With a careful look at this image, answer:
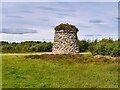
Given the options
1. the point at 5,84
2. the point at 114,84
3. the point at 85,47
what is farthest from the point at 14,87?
the point at 85,47

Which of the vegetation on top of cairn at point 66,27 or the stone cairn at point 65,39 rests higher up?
the vegetation on top of cairn at point 66,27

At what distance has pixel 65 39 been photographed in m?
56.0

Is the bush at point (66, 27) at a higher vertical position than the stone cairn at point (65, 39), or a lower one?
higher

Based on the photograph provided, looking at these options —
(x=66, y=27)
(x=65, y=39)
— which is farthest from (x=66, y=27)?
(x=65, y=39)

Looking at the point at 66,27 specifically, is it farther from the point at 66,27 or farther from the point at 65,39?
the point at 65,39

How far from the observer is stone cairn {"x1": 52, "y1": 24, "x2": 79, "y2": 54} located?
55562 millimetres

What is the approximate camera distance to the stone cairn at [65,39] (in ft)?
182

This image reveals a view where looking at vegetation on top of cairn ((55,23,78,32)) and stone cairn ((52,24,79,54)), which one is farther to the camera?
stone cairn ((52,24,79,54))

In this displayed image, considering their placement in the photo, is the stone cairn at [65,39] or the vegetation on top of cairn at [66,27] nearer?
the vegetation on top of cairn at [66,27]

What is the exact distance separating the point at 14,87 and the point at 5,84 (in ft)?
4.24

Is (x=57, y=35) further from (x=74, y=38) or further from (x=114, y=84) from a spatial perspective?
(x=114, y=84)

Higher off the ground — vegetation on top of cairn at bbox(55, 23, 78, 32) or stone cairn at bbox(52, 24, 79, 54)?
vegetation on top of cairn at bbox(55, 23, 78, 32)

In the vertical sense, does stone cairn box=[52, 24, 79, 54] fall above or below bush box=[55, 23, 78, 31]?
below

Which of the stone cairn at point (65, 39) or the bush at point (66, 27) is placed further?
the stone cairn at point (65, 39)
